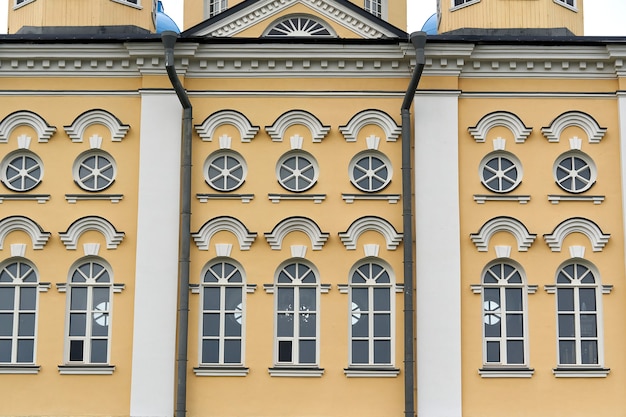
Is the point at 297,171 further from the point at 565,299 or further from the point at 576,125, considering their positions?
the point at 565,299

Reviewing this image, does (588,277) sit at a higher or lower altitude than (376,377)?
higher

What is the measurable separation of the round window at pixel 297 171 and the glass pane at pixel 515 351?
5.63 metres

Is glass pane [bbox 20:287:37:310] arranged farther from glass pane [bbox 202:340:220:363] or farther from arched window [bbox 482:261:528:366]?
arched window [bbox 482:261:528:366]

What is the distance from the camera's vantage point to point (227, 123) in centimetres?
2773

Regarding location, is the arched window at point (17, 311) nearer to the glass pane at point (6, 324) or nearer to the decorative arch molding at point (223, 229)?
the glass pane at point (6, 324)

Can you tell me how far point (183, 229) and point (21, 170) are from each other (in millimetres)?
4037

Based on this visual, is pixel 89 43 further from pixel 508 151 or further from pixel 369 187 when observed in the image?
pixel 508 151

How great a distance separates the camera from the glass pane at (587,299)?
26906 mm

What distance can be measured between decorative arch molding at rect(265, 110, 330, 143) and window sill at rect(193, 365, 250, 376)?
17.1 ft

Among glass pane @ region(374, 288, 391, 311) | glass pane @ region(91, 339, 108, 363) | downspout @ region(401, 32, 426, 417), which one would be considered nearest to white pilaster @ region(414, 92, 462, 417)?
downspout @ region(401, 32, 426, 417)

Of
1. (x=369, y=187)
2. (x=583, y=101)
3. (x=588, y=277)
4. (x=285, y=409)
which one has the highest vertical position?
(x=583, y=101)

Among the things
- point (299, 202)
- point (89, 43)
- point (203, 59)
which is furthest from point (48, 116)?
point (299, 202)

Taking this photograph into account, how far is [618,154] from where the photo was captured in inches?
1084

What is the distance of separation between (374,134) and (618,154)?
550 centimetres
